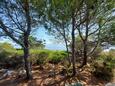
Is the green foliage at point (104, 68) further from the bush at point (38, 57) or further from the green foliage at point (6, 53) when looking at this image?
the green foliage at point (6, 53)

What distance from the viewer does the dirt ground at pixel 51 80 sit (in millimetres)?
14523

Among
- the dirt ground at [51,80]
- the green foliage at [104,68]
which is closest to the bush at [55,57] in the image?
the dirt ground at [51,80]

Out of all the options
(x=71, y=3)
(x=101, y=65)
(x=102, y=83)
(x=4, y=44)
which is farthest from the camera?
(x=4, y=44)

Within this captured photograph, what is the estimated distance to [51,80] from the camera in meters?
14.9

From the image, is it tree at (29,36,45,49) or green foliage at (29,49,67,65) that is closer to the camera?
tree at (29,36,45,49)

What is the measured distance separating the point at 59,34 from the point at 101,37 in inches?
113

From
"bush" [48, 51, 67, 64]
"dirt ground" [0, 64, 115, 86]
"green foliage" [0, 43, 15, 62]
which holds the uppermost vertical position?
"green foliage" [0, 43, 15, 62]

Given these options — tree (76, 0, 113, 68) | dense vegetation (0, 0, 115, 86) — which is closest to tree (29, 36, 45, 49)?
dense vegetation (0, 0, 115, 86)

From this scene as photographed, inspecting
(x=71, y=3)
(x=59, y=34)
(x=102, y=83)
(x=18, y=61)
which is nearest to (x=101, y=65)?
(x=102, y=83)

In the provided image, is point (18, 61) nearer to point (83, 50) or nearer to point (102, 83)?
point (83, 50)

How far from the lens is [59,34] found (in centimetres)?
1653

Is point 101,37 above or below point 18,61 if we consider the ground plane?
above

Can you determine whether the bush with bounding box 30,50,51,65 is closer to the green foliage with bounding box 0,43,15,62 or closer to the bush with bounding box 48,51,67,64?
the bush with bounding box 48,51,67,64

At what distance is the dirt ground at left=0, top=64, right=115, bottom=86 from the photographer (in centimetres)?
1452
